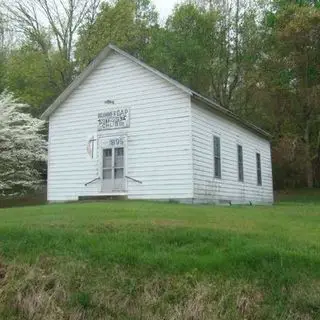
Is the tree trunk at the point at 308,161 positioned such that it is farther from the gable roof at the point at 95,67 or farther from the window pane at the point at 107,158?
the window pane at the point at 107,158

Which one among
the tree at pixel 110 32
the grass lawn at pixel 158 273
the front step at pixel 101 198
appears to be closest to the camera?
the grass lawn at pixel 158 273

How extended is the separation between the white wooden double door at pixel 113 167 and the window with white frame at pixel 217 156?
348 centimetres

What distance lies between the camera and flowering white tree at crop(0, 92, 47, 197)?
27541mm

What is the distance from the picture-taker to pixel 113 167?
19359 mm

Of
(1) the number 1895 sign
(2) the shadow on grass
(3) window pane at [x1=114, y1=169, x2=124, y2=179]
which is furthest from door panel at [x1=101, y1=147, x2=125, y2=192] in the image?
(2) the shadow on grass

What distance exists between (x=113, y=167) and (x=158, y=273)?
1211 cm

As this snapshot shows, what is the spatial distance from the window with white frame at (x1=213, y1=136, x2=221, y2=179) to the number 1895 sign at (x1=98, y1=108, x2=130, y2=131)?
3.49m

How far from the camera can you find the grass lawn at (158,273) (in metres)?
6.74

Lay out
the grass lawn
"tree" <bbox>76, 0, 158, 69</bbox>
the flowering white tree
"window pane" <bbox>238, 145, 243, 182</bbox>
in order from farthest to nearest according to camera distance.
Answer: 1. "tree" <bbox>76, 0, 158, 69</bbox>
2. the flowering white tree
3. "window pane" <bbox>238, 145, 243, 182</bbox>
4. the grass lawn

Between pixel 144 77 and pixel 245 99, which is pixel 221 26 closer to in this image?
pixel 245 99

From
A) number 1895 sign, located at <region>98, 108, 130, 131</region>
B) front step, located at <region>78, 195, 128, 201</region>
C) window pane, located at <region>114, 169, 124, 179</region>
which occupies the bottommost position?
front step, located at <region>78, 195, 128, 201</region>

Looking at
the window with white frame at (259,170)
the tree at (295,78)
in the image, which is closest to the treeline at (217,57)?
the tree at (295,78)

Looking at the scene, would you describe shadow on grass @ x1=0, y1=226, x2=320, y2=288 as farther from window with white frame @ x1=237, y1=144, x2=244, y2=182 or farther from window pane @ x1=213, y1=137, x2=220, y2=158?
window with white frame @ x1=237, y1=144, x2=244, y2=182

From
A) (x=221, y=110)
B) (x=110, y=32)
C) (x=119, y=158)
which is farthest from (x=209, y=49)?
(x=119, y=158)
